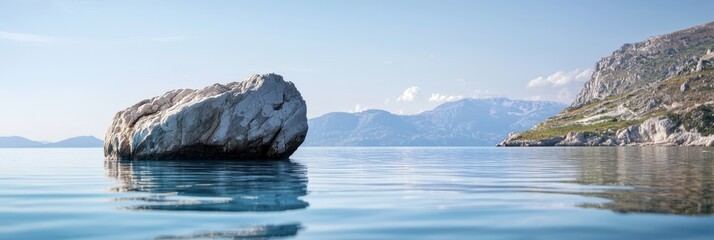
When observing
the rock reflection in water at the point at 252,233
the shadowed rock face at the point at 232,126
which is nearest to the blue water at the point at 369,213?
the rock reflection in water at the point at 252,233

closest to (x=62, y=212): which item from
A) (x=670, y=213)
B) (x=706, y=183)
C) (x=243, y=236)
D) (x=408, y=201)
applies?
(x=243, y=236)

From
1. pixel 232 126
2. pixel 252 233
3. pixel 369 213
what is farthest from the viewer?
pixel 232 126

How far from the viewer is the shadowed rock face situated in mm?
62000

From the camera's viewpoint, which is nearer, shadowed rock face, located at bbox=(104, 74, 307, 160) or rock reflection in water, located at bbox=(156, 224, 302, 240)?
rock reflection in water, located at bbox=(156, 224, 302, 240)

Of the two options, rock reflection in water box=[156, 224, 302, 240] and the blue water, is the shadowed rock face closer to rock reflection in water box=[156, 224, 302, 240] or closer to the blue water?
the blue water

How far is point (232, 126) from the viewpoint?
61812 millimetres

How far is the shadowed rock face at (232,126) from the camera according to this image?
A: 62000mm

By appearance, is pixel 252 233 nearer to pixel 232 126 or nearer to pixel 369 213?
pixel 369 213

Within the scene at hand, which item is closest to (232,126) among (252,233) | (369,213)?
(369,213)

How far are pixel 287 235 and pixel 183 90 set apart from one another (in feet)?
214

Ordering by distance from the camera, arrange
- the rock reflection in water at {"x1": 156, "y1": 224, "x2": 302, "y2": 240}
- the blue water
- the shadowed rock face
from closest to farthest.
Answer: the rock reflection in water at {"x1": 156, "y1": 224, "x2": 302, "y2": 240}, the blue water, the shadowed rock face

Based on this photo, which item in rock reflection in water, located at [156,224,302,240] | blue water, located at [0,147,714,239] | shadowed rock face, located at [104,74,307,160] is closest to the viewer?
rock reflection in water, located at [156,224,302,240]

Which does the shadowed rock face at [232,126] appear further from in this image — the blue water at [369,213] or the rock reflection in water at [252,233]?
the rock reflection in water at [252,233]

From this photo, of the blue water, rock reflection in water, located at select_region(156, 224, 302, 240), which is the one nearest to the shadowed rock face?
the blue water
